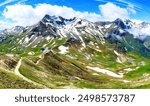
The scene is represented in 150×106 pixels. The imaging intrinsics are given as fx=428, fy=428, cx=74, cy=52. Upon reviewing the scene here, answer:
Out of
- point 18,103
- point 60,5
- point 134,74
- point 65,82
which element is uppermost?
point 60,5

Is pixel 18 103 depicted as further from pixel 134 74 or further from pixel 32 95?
pixel 134 74

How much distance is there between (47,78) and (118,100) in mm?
16139

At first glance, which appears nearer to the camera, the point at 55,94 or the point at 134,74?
the point at 55,94

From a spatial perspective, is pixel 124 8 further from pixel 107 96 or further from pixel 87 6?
pixel 107 96

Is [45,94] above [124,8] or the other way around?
the other way around

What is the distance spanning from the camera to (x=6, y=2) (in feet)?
118

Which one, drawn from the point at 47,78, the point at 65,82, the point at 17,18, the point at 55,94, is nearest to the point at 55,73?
the point at 47,78

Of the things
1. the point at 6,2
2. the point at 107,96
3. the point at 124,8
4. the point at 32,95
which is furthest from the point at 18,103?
the point at 124,8

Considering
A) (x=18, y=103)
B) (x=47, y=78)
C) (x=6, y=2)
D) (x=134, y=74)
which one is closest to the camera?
(x=18, y=103)

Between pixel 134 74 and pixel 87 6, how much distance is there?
17709 mm

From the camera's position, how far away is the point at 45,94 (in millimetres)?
27812

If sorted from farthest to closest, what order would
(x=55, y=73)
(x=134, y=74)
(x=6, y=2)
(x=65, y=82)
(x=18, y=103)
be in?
1. (x=134, y=74)
2. (x=55, y=73)
3. (x=65, y=82)
4. (x=6, y=2)
5. (x=18, y=103)

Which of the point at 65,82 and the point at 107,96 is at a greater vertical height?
the point at 107,96

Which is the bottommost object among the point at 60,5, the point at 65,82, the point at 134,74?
the point at 134,74
